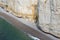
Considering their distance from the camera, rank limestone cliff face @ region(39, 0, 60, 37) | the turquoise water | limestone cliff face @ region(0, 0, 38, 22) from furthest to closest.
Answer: limestone cliff face @ region(0, 0, 38, 22), the turquoise water, limestone cliff face @ region(39, 0, 60, 37)

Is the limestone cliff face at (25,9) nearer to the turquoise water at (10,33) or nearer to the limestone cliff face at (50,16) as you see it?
the turquoise water at (10,33)

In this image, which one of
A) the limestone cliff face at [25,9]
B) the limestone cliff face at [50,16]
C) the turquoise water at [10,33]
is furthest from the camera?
the limestone cliff face at [25,9]

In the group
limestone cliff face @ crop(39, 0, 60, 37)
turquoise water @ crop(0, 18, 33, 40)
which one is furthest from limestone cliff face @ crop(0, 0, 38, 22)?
limestone cliff face @ crop(39, 0, 60, 37)

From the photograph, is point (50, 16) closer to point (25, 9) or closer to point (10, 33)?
point (10, 33)

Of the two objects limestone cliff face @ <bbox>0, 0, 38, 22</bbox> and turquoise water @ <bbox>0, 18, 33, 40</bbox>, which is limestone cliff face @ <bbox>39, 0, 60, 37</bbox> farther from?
limestone cliff face @ <bbox>0, 0, 38, 22</bbox>

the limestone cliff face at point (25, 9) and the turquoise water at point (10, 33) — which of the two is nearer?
the turquoise water at point (10, 33)

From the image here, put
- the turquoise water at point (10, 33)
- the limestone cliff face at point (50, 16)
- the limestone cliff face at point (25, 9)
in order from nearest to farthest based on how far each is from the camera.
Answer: the limestone cliff face at point (50, 16) < the turquoise water at point (10, 33) < the limestone cliff face at point (25, 9)

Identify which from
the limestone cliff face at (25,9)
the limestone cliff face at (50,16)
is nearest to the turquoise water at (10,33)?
the limestone cliff face at (50,16)

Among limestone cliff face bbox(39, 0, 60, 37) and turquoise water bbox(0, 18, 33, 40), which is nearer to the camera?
limestone cliff face bbox(39, 0, 60, 37)
